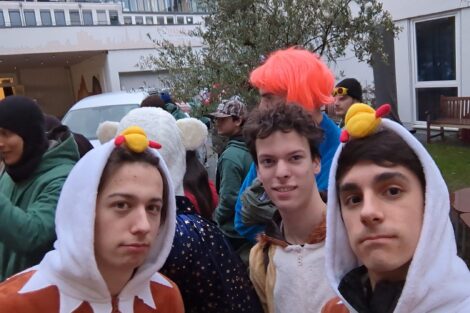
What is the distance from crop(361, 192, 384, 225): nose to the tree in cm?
252

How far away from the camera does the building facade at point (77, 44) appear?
759 inches

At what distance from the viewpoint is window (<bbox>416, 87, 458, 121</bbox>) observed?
364 inches

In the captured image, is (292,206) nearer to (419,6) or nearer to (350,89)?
(350,89)

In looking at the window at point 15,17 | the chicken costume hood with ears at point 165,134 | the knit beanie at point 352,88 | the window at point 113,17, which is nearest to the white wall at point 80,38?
the window at point 15,17

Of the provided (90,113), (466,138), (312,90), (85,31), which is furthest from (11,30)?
(312,90)

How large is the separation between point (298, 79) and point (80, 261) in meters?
1.28

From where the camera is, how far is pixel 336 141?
6.98ft

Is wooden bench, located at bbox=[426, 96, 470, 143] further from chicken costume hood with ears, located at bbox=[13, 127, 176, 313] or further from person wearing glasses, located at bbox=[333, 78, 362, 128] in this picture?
chicken costume hood with ears, located at bbox=[13, 127, 176, 313]

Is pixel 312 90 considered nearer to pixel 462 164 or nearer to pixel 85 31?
pixel 462 164

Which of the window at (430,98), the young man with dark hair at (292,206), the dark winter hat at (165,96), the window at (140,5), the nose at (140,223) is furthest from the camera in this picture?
the window at (140,5)

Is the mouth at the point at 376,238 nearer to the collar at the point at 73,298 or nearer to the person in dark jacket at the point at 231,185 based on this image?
the collar at the point at 73,298

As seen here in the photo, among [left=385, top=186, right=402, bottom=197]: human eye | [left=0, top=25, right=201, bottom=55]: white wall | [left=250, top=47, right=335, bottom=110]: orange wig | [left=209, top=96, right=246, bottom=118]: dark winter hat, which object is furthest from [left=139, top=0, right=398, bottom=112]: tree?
[left=0, top=25, right=201, bottom=55]: white wall

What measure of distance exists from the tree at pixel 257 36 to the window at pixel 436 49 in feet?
18.2

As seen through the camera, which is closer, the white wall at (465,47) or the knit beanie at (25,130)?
the knit beanie at (25,130)
